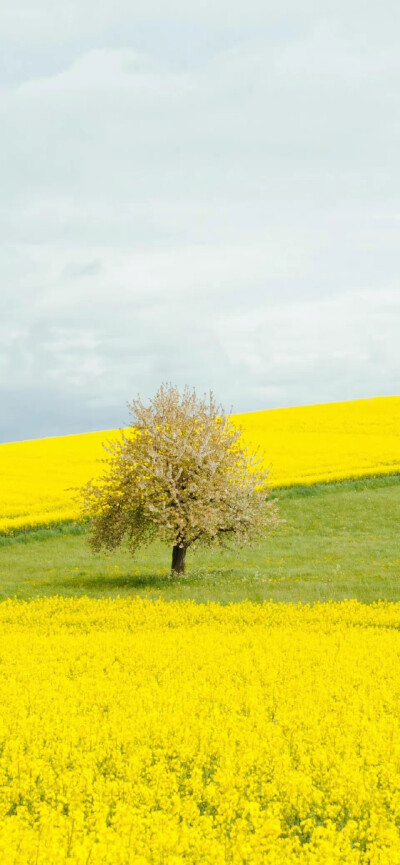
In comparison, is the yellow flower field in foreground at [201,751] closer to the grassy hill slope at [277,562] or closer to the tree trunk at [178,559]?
the grassy hill slope at [277,562]

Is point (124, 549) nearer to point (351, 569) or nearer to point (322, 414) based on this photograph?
point (351, 569)

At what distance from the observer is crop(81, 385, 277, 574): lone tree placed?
24.7 m

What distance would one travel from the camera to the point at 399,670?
1327 cm

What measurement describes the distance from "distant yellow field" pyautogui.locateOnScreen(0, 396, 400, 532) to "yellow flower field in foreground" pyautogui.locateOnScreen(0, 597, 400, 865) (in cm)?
2057

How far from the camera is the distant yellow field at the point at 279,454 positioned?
39688 mm

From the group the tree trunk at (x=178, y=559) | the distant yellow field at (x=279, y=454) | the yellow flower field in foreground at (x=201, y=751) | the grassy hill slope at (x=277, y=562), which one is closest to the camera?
the yellow flower field in foreground at (x=201, y=751)

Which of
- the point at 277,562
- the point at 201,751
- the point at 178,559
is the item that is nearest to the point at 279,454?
the point at 277,562

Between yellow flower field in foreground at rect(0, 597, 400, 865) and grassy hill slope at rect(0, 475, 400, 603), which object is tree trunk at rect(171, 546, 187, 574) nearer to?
grassy hill slope at rect(0, 475, 400, 603)

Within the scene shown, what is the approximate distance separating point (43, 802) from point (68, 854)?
1.03 m

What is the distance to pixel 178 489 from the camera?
83.0ft

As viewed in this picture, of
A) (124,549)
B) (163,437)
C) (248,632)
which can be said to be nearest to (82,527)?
(124,549)

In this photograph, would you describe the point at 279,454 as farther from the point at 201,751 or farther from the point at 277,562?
the point at 201,751

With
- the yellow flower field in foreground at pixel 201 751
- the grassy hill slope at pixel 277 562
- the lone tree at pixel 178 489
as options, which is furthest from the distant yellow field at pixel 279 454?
the yellow flower field in foreground at pixel 201 751

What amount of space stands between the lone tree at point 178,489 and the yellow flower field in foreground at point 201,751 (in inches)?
329
